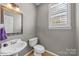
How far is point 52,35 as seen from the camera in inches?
48.9

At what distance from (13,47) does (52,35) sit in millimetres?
416

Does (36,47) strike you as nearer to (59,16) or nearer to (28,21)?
(28,21)

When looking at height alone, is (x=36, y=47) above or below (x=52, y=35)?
below

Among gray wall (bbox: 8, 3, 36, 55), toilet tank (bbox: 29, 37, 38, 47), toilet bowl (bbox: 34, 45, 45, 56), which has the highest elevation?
gray wall (bbox: 8, 3, 36, 55)

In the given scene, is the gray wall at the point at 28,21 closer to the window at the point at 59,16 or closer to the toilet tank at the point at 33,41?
the toilet tank at the point at 33,41

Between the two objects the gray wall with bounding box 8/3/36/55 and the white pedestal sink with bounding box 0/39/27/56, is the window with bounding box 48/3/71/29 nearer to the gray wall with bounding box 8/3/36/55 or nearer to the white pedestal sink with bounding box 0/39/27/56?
the gray wall with bounding box 8/3/36/55

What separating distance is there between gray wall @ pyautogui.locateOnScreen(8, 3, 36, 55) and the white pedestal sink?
0.14 feet

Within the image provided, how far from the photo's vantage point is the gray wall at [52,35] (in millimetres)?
1211

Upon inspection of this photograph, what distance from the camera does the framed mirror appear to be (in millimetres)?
1181

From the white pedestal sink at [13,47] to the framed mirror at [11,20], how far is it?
0.30 feet

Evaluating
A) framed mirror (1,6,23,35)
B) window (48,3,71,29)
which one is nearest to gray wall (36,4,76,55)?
window (48,3,71,29)

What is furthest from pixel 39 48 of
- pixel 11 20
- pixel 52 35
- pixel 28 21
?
pixel 11 20

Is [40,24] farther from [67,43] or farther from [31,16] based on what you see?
[67,43]

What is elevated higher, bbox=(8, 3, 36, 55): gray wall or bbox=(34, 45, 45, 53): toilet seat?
bbox=(8, 3, 36, 55): gray wall
